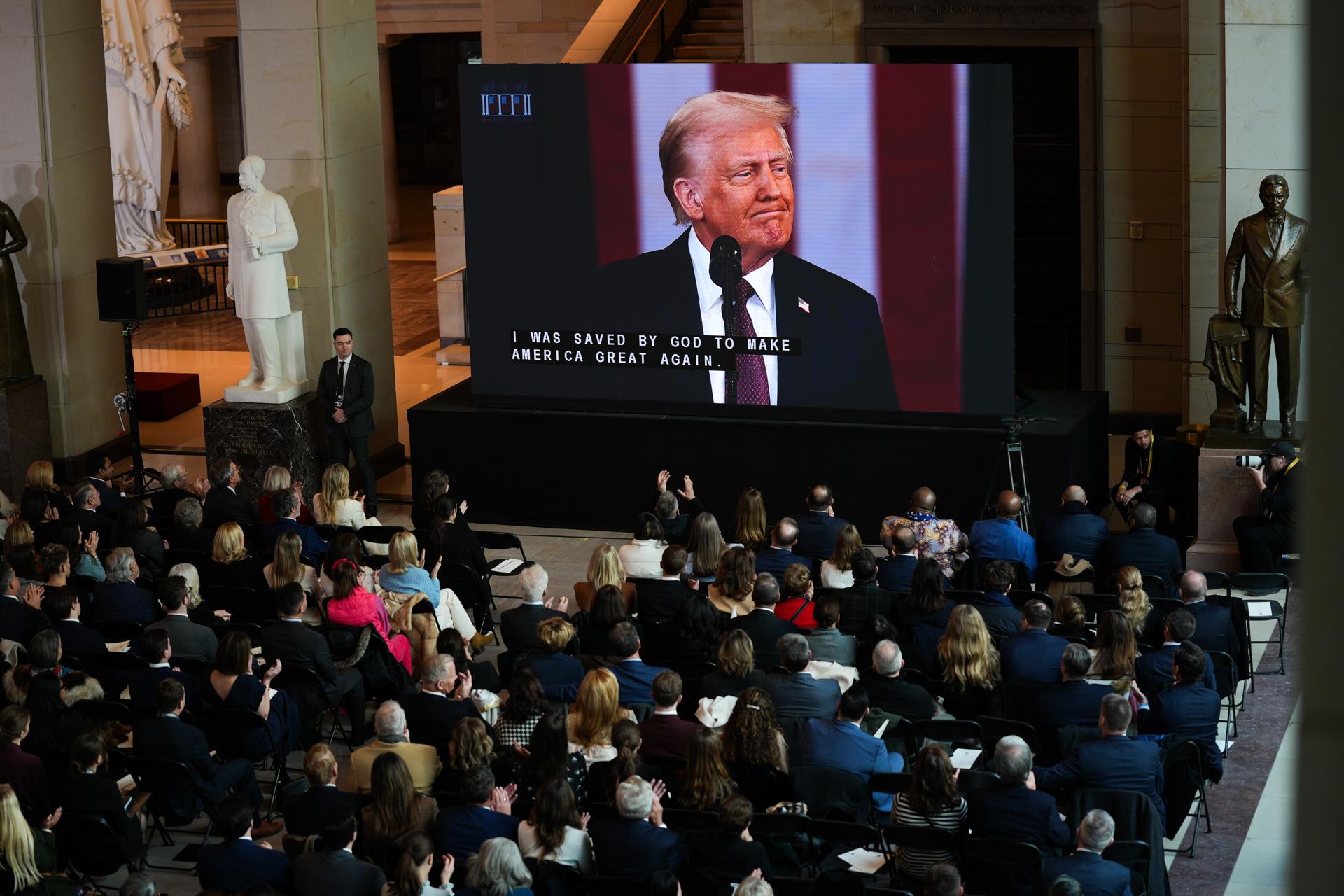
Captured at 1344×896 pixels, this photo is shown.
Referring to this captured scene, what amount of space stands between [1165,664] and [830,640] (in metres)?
1.82

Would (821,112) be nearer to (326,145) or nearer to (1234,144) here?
(1234,144)

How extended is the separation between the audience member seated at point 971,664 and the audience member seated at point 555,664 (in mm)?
2010

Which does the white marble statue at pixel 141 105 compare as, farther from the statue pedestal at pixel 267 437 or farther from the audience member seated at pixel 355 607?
the audience member seated at pixel 355 607

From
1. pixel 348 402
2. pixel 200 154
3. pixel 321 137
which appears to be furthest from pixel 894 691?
pixel 200 154

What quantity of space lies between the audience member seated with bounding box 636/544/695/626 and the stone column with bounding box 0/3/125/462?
28.7ft

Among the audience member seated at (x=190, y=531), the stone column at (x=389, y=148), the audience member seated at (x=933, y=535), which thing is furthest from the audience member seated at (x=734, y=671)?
the stone column at (x=389, y=148)

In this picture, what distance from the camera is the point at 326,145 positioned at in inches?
644

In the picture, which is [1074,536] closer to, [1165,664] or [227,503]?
[1165,664]

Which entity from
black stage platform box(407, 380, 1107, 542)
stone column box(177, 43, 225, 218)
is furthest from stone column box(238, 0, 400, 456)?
stone column box(177, 43, 225, 218)

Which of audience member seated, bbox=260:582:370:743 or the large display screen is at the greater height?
the large display screen

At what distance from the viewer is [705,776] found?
7820 mm

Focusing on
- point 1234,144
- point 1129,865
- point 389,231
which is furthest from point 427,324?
point 1129,865

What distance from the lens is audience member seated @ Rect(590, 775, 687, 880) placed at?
733cm

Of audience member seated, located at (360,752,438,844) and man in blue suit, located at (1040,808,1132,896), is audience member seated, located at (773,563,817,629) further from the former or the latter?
man in blue suit, located at (1040,808,1132,896)
